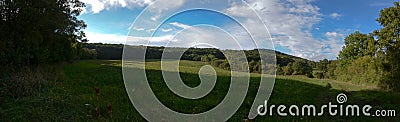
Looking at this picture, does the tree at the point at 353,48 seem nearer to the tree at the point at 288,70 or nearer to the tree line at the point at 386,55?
the tree at the point at 288,70

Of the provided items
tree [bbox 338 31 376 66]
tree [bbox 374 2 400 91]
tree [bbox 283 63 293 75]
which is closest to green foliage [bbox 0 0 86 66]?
tree [bbox 374 2 400 91]

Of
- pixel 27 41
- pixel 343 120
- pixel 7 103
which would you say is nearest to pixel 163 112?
pixel 7 103

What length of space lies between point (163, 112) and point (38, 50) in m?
18.5

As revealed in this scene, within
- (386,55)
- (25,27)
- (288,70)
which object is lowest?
(288,70)

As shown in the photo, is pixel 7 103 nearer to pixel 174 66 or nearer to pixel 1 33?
pixel 174 66

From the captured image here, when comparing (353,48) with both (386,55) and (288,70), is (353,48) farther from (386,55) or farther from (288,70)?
(386,55)

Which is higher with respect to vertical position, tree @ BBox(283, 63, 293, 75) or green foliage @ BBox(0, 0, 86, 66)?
green foliage @ BBox(0, 0, 86, 66)

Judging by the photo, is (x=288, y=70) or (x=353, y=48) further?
(x=353, y=48)

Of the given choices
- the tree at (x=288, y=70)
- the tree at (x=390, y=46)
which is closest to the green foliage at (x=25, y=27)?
the tree at (x=390, y=46)

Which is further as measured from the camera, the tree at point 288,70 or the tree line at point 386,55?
the tree at point 288,70

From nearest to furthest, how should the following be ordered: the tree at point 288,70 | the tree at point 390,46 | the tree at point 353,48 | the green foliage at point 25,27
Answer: the green foliage at point 25,27 < the tree at point 390,46 < the tree at point 288,70 < the tree at point 353,48

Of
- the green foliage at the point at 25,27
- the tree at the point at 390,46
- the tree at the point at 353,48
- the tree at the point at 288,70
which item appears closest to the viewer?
the green foliage at the point at 25,27

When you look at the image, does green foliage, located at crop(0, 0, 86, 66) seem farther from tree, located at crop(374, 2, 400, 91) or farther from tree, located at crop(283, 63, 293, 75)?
tree, located at crop(283, 63, 293, 75)

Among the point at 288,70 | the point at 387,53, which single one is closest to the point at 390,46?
the point at 387,53
